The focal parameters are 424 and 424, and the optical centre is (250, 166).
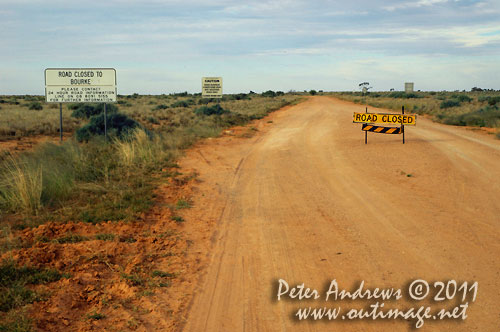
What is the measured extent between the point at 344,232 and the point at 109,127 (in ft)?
46.7

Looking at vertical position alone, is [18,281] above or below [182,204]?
below

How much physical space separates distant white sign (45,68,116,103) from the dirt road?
18.0ft

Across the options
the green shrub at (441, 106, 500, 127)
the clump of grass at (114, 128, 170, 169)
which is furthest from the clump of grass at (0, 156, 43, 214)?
the green shrub at (441, 106, 500, 127)

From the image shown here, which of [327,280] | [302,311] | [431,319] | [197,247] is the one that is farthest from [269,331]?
[197,247]

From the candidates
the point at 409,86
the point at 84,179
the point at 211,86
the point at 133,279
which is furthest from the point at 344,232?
the point at 409,86

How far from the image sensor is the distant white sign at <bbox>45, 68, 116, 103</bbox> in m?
16.5

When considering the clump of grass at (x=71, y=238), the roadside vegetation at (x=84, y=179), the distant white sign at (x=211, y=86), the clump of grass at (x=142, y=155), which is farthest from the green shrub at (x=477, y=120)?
the clump of grass at (x=71, y=238)

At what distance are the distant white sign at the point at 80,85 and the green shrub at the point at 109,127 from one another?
1.61 meters

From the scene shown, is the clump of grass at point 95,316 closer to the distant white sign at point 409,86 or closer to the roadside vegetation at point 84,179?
the roadside vegetation at point 84,179

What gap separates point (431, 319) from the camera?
14.5 feet

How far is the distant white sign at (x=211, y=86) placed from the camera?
30.9 m

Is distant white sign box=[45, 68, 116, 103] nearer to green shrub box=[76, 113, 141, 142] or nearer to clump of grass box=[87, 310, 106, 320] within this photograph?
green shrub box=[76, 113, 141, 142]

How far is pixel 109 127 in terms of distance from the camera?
733 inches

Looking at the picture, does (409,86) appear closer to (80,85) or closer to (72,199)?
(80,85)
